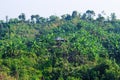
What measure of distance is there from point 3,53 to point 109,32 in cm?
2733

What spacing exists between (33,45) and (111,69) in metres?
16.7

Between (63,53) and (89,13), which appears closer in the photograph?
(63,53)

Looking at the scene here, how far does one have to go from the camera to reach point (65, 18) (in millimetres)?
80000

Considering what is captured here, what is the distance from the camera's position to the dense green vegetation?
3488 cm

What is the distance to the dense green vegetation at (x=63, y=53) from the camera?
114 feet

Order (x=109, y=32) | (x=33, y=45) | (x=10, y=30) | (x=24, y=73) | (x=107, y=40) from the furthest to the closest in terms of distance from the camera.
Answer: (x=10, y=30) < (x=109, y=32) < (x=107, y=40) < (x=33, y=45) < (x=24, y=73)

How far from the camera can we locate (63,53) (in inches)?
1821

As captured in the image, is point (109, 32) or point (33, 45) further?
point (109, 32)

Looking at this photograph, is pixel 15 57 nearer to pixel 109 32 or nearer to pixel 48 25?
pixel 109 32

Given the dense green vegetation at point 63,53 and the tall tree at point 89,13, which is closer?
the dense green vegetation at point 63,53

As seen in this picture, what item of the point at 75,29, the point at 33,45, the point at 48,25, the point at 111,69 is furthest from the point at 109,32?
the point at 111,69

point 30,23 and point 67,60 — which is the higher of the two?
point 30,23

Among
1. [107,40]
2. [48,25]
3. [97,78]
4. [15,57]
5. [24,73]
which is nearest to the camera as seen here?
[97,78]

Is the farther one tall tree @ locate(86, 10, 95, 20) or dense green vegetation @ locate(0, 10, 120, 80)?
tall tree @ locate(86, 10, 95, 20)
